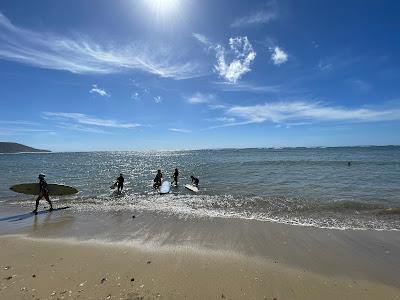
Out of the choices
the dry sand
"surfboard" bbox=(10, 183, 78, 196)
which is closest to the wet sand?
the dry sand

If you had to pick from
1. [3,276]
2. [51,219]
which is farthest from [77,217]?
[3,276]

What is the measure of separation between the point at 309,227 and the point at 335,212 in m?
3.72

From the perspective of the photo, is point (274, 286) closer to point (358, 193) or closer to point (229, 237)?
point (229, 237)

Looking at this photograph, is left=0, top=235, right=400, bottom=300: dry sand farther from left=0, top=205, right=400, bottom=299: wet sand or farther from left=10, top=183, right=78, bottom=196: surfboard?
left=10, top=183, right=78, bottom=196: surfboard

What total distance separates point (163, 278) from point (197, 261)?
134 centimetres

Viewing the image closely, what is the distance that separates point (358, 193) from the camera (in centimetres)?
2050

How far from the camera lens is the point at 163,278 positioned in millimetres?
7109

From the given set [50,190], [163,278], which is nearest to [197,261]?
[163,278]

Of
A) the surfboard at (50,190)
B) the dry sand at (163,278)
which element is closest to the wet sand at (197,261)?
the dry sand at (163,278)

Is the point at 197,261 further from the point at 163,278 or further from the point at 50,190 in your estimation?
the point at 50,190

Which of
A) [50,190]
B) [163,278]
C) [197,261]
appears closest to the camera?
[163,278]

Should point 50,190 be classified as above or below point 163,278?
above

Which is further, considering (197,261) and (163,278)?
(197,261)

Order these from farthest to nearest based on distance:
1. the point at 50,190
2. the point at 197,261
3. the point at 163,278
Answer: the point at 50,190
the point at 197,261
the point at 163,278
